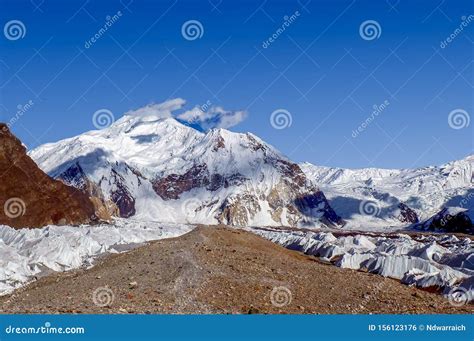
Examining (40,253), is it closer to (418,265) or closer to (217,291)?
(217,291)

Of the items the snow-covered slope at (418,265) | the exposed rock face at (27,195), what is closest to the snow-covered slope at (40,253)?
the snow-covered slope at (418,265)

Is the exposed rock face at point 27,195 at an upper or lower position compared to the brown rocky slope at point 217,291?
lower

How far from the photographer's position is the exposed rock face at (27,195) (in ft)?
265

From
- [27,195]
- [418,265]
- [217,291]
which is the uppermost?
[418,265]

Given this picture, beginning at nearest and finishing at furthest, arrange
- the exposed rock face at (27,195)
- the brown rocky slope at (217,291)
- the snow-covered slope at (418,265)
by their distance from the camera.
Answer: the brown rocky slope at (217,291) → the snow-covered slope at (418,265) → the exposed rock face at (27,195)

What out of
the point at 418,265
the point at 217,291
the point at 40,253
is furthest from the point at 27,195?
the point at 217,291

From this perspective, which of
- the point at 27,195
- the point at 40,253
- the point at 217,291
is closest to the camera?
the point at 217,291

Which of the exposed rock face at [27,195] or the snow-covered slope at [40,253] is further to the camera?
the exposed rock face at [27,195]

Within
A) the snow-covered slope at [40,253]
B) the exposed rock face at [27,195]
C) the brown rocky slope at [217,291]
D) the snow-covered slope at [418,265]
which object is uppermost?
the snow-covered slope at [418,265]

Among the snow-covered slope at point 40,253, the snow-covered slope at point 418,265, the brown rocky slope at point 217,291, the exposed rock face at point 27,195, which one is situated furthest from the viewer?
the exposed rock face at point 27,195

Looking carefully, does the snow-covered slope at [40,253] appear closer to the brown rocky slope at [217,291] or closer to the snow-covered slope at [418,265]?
the brown rocky slope at [217,291]

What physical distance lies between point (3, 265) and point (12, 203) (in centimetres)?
5599

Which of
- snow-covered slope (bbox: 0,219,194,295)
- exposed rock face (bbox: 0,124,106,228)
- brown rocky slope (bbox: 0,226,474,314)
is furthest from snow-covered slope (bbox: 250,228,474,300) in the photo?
exposed rock face (bbox: 0,124,106,228)

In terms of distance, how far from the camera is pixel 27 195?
294ft
